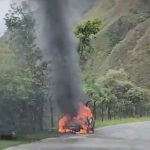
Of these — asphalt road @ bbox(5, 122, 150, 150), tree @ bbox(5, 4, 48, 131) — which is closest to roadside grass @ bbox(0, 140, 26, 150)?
asphalt road @ bbox(5, 122, 150, 150)

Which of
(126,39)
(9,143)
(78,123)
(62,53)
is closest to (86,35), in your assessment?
(78,123)

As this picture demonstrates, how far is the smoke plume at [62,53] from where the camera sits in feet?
58.9

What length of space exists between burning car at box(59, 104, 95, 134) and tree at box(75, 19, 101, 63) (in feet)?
36.1

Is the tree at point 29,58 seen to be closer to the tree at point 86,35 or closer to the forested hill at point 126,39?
the tree at point 86,35

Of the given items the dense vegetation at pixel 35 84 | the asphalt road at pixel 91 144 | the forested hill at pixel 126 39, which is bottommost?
the asphalt road at pixel 91 144

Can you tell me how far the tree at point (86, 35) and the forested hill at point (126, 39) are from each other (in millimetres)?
42155

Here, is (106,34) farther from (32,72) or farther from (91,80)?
(32,72)

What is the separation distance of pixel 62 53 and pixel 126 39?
79.0 metres

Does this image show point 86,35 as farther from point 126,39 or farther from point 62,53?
point 126,39

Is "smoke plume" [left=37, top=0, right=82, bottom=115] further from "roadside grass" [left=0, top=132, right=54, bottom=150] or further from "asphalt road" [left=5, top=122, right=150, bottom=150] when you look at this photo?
"asphalt road" [left=5, top=122, right=150, bottom=150]

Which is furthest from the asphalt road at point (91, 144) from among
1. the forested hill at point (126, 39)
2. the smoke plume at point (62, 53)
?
the forested hill at point (126, 39)

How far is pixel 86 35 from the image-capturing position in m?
41.2

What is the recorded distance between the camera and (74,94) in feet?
91.9

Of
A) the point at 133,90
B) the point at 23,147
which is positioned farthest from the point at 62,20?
the point at 133,90
